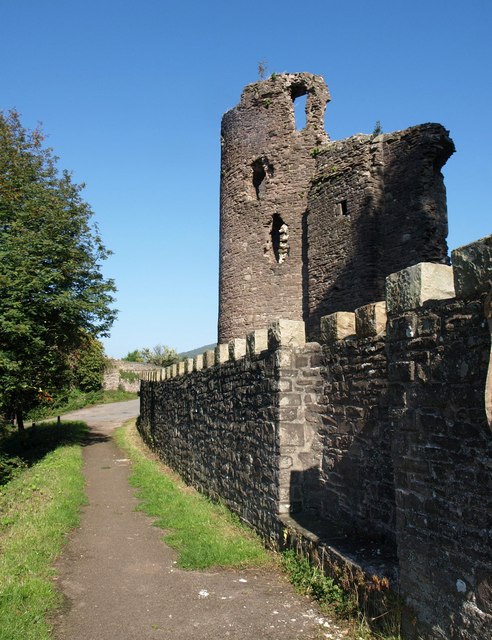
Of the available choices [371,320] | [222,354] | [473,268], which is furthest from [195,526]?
[473,268]

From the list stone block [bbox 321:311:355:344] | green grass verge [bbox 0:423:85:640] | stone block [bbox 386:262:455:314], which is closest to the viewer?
stone block [bbox 386:262:455:314]

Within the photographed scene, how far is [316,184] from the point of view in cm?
1575

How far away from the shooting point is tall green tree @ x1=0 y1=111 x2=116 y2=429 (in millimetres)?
13477

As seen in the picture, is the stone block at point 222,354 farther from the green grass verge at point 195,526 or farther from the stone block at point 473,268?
the stone block at point 473,268

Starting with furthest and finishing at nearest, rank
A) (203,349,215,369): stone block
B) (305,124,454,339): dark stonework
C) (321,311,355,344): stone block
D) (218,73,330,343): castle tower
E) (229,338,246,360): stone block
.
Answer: (218,73,330,343): castle tower → (305,124,454,339): dark stonework → (203,349,215,369): stone block → (229,338,246,360): stone block → (321,311,355,344): stone block

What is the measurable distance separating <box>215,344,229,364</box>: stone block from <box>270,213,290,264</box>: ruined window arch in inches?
331

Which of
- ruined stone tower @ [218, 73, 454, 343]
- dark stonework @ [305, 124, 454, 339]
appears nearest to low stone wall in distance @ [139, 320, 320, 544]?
dark stonework @ [305, 124, 454, 339]

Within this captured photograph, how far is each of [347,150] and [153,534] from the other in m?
11.4

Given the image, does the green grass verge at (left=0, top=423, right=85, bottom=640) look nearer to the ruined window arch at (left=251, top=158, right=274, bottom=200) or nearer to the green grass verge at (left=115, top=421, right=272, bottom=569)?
the green grass verge at (left=115, top=421, right=272, bottom=569)

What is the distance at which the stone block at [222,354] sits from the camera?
853 cm

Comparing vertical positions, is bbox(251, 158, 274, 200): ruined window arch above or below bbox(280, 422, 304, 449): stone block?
above

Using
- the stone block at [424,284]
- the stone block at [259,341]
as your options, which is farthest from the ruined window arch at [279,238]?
the stone block at [424,284]

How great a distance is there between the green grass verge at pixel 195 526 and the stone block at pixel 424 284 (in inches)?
133

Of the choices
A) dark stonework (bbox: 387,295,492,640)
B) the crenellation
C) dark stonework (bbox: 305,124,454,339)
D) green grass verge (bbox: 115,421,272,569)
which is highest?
dark stonework (bbox: 305,124,454,339)
